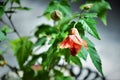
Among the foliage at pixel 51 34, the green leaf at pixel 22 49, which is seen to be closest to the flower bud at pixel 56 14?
the foliage at pixel 51 34

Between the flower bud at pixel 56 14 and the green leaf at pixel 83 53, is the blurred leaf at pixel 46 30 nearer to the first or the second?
the flower bud at pixel 56 14

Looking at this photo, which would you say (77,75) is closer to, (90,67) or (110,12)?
(90,67)

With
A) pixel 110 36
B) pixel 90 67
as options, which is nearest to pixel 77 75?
pixel 90 67

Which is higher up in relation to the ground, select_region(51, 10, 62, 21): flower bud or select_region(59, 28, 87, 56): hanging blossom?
select_region(59, 28, 87, 56): hanging blossom

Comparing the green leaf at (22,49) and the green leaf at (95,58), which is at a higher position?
the green leaf at (95,58)

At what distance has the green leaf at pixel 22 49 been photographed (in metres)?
0.68

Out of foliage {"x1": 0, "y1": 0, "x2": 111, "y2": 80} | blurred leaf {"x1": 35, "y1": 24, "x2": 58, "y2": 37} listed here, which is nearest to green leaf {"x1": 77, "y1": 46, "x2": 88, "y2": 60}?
foliage {"x1": 0, "y1": 0, "x2": 111, "y2": 80}

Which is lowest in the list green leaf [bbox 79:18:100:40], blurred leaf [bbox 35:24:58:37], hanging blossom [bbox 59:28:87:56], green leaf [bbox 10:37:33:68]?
green leaf [bbox 10:37:33:68]

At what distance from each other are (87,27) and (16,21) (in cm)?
117

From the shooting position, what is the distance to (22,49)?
69cm

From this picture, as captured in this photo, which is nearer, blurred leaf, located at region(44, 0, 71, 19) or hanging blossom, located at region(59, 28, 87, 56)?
hanging blossom, located at region(59, 28, 87, 56)

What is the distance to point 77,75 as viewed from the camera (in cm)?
123

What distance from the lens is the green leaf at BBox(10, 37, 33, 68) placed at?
68 centimetres

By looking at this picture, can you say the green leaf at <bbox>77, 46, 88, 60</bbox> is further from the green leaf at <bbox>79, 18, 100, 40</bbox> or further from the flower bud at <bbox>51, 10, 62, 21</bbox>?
the flower bud at <bbox>51, 10, 62, 21</bbox>
